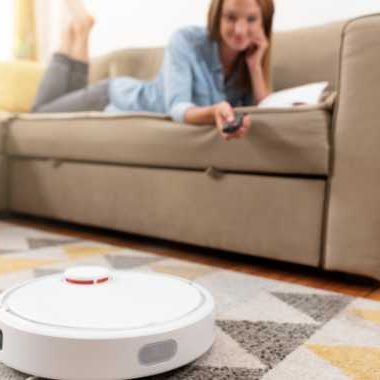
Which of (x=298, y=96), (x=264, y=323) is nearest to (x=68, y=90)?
(x=298, y=96)

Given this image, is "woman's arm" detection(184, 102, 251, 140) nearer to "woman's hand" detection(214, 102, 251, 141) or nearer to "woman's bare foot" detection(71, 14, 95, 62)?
"woman's hand" detection(214, 102, 251, 141)

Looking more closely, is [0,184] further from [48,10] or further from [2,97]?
[48,10]

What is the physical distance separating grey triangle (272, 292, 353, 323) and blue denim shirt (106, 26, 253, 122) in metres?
0.56

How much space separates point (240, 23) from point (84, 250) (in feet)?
2.68

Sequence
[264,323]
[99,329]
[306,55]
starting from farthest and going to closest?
[306,55]
[264,323]
[99,329]

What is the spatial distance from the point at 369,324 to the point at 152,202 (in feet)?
2.37

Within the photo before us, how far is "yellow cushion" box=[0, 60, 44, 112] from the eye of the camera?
216 centimetres

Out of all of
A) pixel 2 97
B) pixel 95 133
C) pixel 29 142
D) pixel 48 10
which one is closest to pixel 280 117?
pixel 95 133

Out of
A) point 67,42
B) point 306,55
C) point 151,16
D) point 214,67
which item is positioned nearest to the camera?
point 214,67

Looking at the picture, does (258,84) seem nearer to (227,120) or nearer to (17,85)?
(227,120)

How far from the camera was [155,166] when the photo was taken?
140 cm

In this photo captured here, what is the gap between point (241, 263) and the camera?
1277 millimetres

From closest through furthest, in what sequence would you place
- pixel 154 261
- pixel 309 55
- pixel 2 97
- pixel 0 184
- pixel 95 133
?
pixel 154 261
pixel 95 133
pixel 309 55
pixel 0 184
pixel 2 97

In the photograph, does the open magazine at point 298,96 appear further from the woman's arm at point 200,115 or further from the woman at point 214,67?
the woman's arm at point 200,115
